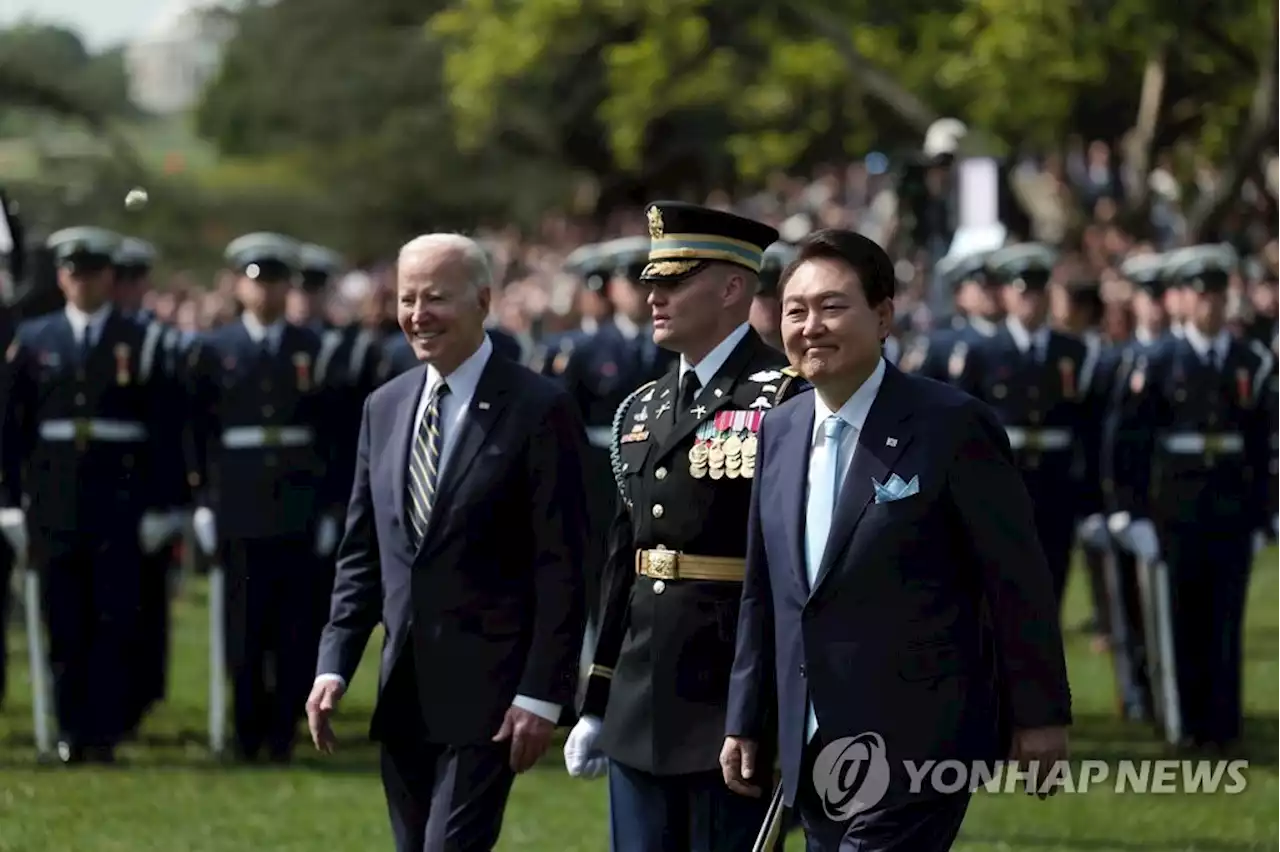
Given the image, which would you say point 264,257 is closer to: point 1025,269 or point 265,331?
point 265,331

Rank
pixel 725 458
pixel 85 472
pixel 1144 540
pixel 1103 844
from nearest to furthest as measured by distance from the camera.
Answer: pixel 725 458
pixel 1103 844
pixel 85 472
pixel 1144 540

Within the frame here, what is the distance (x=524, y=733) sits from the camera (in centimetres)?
723

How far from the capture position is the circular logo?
20.6 feet

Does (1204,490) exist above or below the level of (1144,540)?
above

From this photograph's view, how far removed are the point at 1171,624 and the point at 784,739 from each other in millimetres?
7621

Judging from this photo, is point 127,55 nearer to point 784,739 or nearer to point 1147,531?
point 1147,531

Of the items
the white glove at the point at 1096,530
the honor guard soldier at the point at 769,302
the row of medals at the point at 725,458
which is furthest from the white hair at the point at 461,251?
the white glove at the point at 1096,530

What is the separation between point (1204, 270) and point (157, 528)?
17.5 feet

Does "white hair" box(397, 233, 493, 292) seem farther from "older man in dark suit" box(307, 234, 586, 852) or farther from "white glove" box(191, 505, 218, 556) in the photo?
"white glove" box(191, 505, 218, 556)

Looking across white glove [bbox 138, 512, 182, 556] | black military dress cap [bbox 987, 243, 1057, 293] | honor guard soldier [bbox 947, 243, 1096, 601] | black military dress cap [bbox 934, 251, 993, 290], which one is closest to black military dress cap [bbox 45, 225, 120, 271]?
white glove [bbox 138, 512, 182, 556]

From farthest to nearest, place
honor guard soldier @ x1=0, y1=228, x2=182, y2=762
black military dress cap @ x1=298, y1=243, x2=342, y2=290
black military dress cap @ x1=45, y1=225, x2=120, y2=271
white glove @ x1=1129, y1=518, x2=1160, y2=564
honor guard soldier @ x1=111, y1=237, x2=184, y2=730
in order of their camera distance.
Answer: black military dress cap @ x1=298, y1=243, x2=342, y2=290, white glove @ x1=1129, y1=518, x2=1160, y2=564, honor guard soldier @ x1=111, y1=237, x2=184, y2=730, black military dress cap @ x1=45, y1=225, x2=120, y2=271, honor guard soldier @ x1=0, y1=228, x2=182, y2=762

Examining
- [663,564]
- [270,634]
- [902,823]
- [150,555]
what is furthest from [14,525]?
[902,823]

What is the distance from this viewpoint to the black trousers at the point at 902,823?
626 centimetres

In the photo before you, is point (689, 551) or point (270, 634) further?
point (270, 634)
